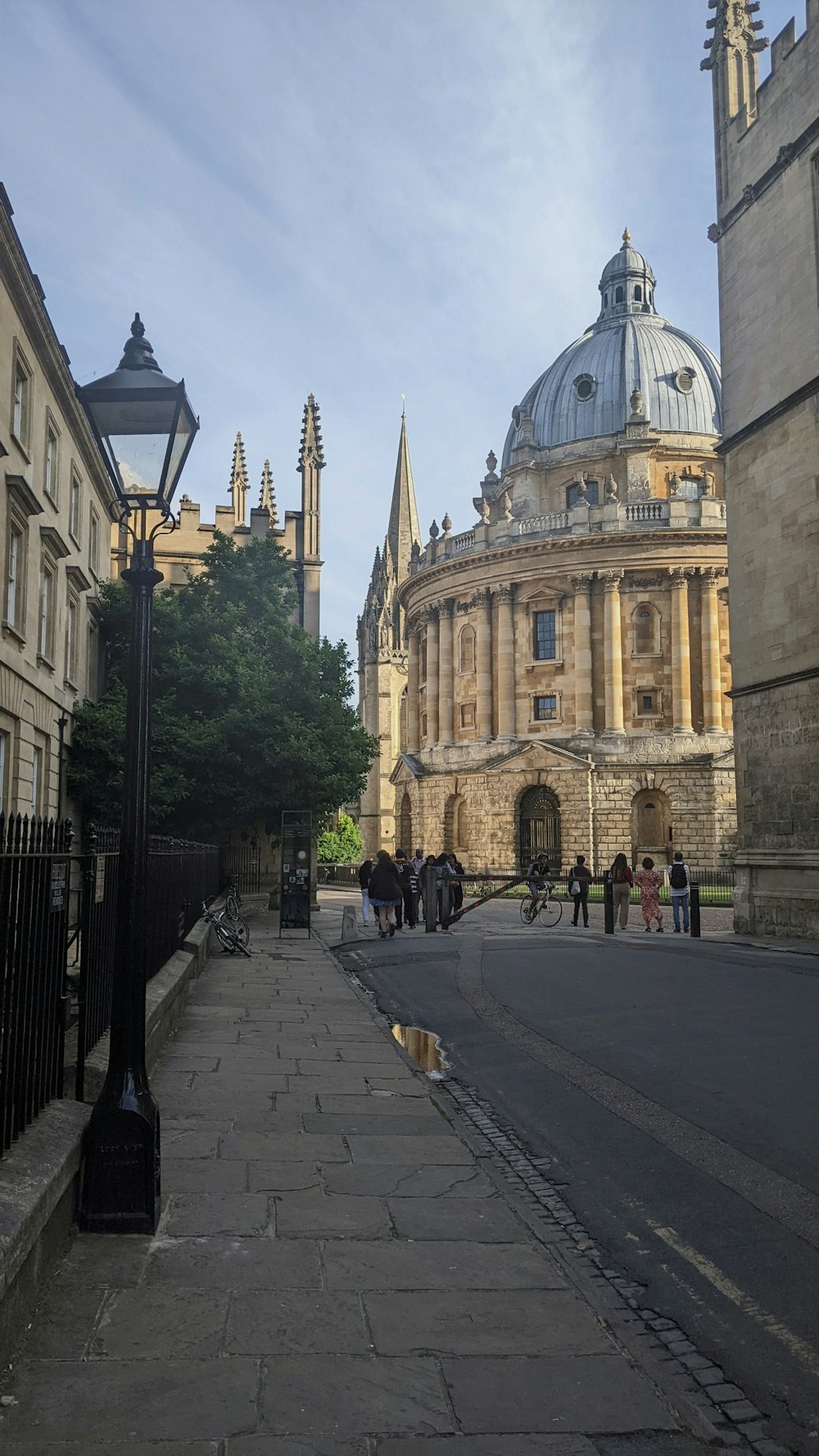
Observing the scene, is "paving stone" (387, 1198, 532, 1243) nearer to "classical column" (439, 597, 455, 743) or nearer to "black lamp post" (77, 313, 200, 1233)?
"black lamp post" (77, 313, 200, 1233)

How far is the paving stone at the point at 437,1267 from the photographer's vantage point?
13.8ft

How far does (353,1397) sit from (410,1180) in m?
2.32

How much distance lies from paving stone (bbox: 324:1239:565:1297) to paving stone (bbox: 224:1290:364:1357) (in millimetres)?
193

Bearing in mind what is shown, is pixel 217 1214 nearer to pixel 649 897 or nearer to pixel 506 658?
pixel 649 897

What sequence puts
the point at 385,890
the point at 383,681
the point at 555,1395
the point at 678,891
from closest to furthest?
1. the point at 555,1395
2. the point at 385,890
3. the point at 678,891
4. the point at 383,681

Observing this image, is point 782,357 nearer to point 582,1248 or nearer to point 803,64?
point 803,64

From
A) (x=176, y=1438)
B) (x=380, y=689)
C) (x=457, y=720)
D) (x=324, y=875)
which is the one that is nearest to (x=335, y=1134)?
(x=176, y=1438)

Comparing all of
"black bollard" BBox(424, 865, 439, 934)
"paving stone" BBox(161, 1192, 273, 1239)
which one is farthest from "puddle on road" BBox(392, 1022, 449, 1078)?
"black bollard" BBox(424, 865, 439, 934)

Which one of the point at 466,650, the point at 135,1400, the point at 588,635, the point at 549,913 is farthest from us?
the point at 466,650

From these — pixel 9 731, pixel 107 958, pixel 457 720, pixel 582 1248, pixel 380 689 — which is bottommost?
pixel 582 1248

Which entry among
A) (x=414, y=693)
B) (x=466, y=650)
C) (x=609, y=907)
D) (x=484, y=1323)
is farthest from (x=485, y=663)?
(x=484, y=1323)

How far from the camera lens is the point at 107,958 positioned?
7.11 meters

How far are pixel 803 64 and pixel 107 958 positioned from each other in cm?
2035

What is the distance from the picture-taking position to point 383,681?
3366 inches
